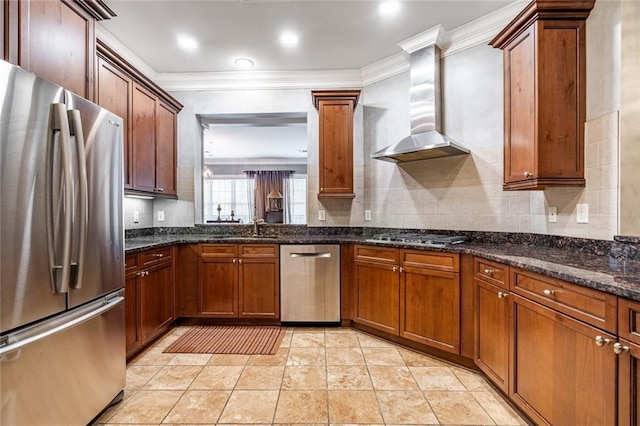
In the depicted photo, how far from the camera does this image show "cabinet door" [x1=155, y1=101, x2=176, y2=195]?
3.09 m

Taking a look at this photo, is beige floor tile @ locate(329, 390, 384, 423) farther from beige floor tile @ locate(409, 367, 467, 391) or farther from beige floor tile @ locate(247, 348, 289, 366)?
beige floor tile @ locate(247, 348, 289, 366)

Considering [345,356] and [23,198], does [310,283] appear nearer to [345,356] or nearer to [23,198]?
[345,356]

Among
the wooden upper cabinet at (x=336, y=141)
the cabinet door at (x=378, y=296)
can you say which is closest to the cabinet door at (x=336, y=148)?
the wooden upper cabinet at (x=336, y=141)

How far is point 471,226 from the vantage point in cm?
271

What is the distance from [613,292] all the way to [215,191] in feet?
29.7

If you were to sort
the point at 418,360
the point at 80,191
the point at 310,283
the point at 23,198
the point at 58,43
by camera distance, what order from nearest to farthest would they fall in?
the point at 23,198 < the point at 80,191 < the point at 58,43 < the point at 418,360 < the point at 310,283

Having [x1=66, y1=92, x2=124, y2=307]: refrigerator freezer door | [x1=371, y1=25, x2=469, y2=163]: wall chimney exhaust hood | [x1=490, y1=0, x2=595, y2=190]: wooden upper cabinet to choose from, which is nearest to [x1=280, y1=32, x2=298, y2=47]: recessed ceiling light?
[x1=371, y1=25, x2=469, y2=163]: wall chimney exhaust hood

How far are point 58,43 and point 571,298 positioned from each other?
2807mm

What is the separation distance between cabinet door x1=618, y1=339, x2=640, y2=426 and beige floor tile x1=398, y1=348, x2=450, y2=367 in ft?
4.31

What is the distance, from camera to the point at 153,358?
245 centimetres

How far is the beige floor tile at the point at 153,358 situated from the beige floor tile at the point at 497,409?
229 centimetres

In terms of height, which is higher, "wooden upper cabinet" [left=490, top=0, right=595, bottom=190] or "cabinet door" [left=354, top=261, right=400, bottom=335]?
"wooden upper cabinet" [left=490, top=0, right=595, bottom=190]

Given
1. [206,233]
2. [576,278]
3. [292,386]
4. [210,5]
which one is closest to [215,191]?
[206,233]

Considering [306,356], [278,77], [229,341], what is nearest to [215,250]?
[229,341]
